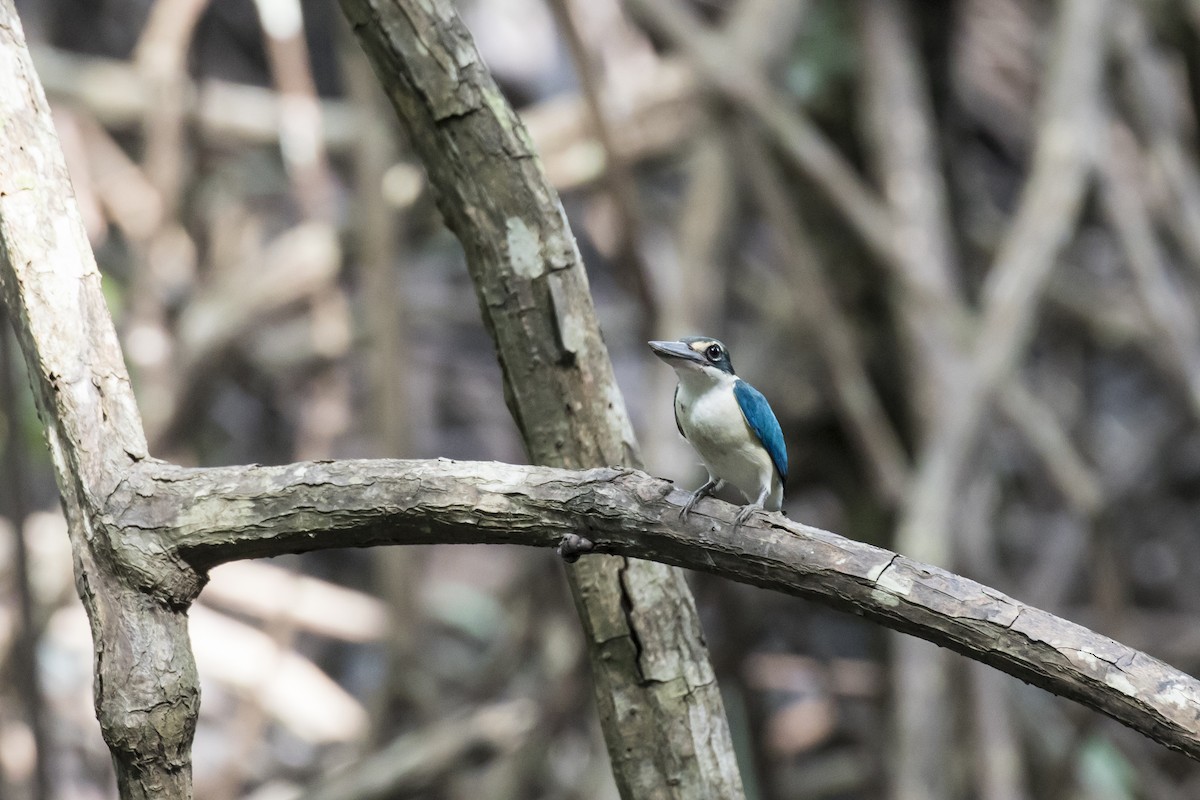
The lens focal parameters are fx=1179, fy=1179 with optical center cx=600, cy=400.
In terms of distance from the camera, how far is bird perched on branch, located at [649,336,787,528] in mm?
2359

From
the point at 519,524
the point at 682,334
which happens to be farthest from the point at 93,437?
the point at 682,334

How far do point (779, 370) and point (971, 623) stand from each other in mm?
3494

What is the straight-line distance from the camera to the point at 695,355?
7.66ft

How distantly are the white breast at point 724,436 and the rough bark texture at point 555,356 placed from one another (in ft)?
0.62

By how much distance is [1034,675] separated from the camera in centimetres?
158

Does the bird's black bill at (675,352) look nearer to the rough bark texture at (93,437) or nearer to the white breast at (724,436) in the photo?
the white breast at (724,436)

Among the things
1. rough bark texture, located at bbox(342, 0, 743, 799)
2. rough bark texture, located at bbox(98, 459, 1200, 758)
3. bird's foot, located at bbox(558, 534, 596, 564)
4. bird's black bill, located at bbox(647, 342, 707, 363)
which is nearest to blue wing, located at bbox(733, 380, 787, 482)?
bird's black bill, located at bbox(647, 342, 707, 363)

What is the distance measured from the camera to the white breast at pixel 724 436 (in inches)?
93.0

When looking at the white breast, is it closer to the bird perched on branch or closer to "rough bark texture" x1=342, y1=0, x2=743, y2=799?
the bird perched on branch

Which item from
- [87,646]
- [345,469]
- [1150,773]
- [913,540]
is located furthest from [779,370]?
[345,469]

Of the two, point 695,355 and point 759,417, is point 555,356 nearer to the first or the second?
point 695,355

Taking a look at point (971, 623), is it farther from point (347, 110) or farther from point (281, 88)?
point (347, 110)

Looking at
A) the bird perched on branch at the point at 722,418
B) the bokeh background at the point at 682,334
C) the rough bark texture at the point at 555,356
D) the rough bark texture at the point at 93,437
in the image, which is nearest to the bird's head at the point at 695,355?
the bird perched on branch at the point at 722,418

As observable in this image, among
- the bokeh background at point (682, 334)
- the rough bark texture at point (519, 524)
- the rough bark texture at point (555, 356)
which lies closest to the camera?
the rough bark texture at point (519, 524)
